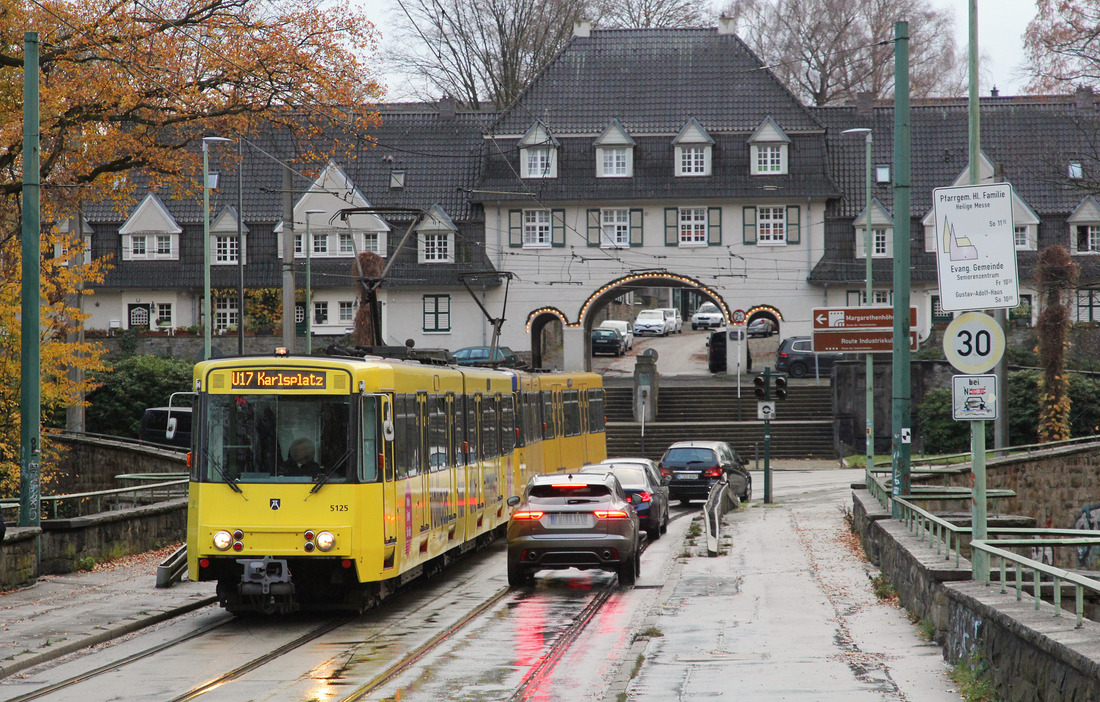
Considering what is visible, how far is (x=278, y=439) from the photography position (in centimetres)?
1456

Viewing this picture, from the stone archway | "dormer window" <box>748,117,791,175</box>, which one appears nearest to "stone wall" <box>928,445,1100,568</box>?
"dormer window" <box>748,117,791,175</box>

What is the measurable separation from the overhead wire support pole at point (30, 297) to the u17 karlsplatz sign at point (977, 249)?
441 inches

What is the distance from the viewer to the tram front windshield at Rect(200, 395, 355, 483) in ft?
47.5

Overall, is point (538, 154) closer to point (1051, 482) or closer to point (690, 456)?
point (690, 456)

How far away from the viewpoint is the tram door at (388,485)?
585 inches

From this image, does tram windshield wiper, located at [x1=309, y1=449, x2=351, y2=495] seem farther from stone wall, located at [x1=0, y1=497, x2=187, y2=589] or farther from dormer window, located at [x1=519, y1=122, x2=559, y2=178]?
dormer window, located at [x1=519, y1=122, x2=559, y2=178]

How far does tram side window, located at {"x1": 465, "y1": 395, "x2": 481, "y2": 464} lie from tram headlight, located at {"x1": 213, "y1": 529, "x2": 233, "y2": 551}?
634cm

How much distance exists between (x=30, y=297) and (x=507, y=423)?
923 cm

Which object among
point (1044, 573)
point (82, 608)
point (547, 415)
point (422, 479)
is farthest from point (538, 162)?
point (1044, 573)

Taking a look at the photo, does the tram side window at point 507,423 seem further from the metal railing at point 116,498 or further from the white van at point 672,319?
the white van at point 672,319

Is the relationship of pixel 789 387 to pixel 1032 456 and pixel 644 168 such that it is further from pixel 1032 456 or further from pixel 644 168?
pixel 1032 456

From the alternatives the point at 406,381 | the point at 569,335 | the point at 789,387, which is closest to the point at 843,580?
the point at 406,381

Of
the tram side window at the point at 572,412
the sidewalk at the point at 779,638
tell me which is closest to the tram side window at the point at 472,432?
the sidewalk at the point at 779,638

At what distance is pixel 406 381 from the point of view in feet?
53.8
